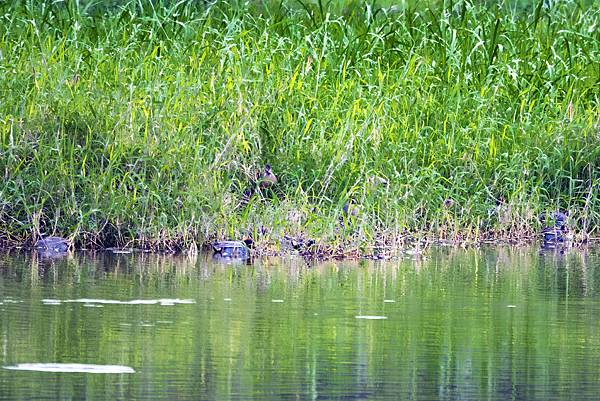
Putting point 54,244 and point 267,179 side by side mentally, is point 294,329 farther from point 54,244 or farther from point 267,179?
point 267,179

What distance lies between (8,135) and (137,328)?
4086 millimetres

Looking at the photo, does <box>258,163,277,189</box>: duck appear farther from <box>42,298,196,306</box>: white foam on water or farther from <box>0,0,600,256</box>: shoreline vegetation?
<box>42,298,196,306</box>: white foam on water

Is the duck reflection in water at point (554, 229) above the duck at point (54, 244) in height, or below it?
above

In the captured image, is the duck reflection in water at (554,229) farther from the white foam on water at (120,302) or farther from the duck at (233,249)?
the white foam on water at (120,302)

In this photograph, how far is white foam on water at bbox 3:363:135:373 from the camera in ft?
20.4

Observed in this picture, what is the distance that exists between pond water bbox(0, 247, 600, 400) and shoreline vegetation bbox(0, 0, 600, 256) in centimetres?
48

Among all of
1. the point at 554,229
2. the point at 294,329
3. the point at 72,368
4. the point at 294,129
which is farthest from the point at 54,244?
the point at 72,368

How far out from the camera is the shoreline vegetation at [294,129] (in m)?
10.7

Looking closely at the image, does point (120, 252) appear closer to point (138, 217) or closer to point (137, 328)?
point (138, 217)

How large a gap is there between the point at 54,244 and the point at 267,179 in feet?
5.50

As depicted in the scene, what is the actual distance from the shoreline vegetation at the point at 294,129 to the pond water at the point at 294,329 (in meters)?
0.48

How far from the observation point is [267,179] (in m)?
11.4

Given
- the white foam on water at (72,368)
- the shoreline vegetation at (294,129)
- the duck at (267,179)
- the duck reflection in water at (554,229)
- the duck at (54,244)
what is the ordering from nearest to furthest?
the white foam on water at (72,368) < the duck at (54,244) < the shoreline vegetation at (294,129) < the duck at (267,179) < the duck reflection in water at (554,229)

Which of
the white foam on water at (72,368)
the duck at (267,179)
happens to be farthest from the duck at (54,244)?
the white foam on water at (72,368)
